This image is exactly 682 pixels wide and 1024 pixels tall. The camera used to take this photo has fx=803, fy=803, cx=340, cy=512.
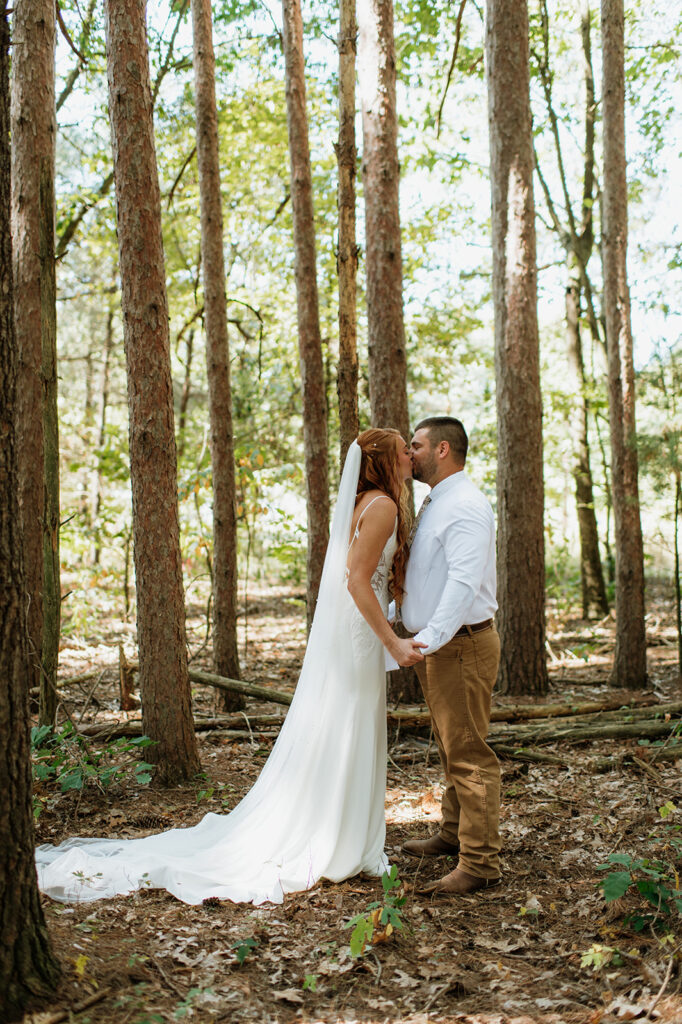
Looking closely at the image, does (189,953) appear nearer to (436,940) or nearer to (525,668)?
(436,940)

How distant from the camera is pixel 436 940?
3.94 m

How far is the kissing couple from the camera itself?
4.41 metres

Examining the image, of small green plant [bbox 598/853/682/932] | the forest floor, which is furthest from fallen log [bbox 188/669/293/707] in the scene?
small green plant [bbox 598/853/682/932]

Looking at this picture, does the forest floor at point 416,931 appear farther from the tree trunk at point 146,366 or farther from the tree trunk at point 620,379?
the tree trunk at point 620,379

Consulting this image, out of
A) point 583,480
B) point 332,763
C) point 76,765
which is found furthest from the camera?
point 583,480

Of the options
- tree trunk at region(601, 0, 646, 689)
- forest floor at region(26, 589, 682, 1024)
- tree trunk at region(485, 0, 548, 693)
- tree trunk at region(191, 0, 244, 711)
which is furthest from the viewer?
tree trunk at region(601, 0, 646, 689)

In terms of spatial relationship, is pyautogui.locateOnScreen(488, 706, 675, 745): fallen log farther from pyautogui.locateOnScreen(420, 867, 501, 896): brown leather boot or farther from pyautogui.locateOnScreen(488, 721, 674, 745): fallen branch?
pyautogui.locateOnScreen(420, 867, 501, 896): brown leather boot

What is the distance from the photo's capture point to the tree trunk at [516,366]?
28.9ft

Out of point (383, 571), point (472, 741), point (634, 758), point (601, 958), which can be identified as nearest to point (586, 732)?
point (634, 758)

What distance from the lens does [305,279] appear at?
373 inches

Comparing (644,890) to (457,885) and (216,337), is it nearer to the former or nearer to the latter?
(457,885)

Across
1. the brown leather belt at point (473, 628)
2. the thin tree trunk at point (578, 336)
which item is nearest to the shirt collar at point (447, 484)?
the brown leather belt at point (473, 628)

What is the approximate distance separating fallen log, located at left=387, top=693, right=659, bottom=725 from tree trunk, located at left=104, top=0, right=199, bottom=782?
2306 mm

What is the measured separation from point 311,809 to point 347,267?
4115mm
